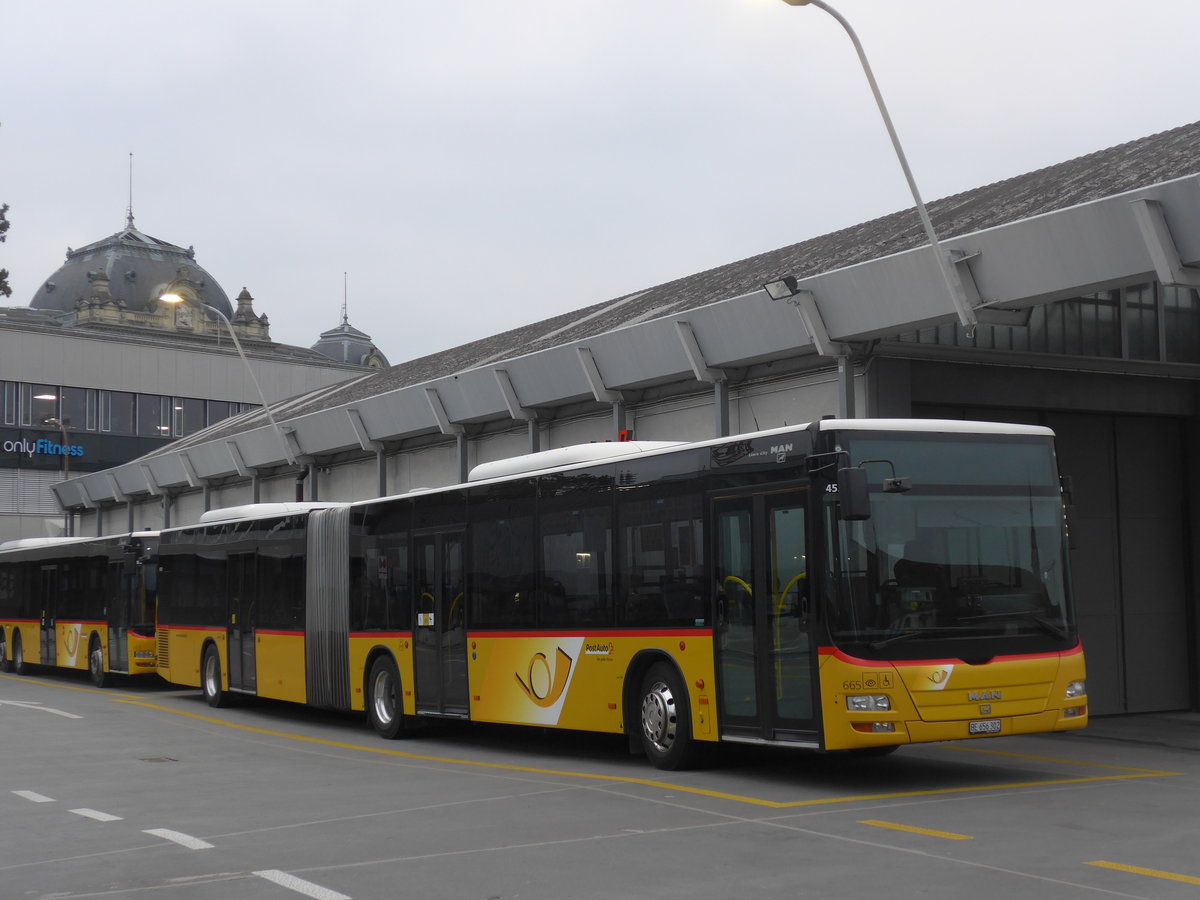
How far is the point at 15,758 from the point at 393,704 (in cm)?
452

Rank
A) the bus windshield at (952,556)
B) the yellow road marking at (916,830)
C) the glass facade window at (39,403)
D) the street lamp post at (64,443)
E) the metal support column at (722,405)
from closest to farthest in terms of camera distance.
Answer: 1. the yellow road marking at (916,830)
2. the bus windshield at (952,556)
3. the metal support column at (722,405)
4. the street lamp post at (64,443)
5. the glass facade window at (39,403)

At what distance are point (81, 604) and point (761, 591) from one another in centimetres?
2219

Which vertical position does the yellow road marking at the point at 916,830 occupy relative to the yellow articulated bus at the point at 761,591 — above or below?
below

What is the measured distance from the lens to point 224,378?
235 feet

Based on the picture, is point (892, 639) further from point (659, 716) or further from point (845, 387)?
point (845, 387)

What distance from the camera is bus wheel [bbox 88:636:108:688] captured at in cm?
3094

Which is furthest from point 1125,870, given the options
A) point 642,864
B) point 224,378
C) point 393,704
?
point 224,378

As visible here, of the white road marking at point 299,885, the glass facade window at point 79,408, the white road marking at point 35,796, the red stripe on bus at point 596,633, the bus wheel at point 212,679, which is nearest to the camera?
the white road marking at point 299,885

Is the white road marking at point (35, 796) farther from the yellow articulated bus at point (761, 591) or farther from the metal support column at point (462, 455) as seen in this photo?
the metal support column at point (462, 455)

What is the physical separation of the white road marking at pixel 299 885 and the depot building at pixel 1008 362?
904 centimetres

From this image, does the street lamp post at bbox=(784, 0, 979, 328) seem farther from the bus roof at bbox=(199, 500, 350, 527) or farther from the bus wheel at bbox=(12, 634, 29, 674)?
the bus wheel at bbox=(12, 634, 29, 674)

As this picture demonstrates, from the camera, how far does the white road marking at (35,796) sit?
43.2 ft

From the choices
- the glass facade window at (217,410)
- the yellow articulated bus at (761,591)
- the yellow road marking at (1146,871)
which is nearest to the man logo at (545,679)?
the yellow articulated bus at (761,591)

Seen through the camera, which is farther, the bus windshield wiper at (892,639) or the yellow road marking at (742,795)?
the bus windshield wiper at (892,639)
